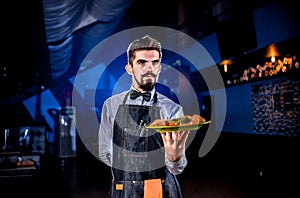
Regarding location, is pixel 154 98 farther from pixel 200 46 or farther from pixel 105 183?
pixel 200 46

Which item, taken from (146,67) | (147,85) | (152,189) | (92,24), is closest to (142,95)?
(147,85)

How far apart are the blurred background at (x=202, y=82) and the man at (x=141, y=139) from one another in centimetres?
118

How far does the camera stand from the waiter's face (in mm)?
1430

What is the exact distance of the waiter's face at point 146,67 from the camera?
4.69ft

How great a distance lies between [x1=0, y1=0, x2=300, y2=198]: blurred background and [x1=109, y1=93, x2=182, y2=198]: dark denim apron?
4.13 ft

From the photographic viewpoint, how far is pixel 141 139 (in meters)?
1.37

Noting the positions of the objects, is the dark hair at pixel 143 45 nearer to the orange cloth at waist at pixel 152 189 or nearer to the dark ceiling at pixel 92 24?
the orange cloth at waist at pixel 152 189

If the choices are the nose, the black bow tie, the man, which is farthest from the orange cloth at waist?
the nose

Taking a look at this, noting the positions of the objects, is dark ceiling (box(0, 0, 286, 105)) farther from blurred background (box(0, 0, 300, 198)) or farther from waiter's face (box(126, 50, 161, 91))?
waiter's face (box(126, 50, 161, 91))

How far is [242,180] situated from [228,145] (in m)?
2.15

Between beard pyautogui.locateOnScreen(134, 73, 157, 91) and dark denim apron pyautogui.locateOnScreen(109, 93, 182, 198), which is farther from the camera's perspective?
beard pyautogui.locateOnScreen(134, 73, 157, 91)

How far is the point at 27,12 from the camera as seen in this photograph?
9.13ft

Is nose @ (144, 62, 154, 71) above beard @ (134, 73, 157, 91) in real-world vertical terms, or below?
above

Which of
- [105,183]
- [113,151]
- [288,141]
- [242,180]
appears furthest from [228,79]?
[113,151]
